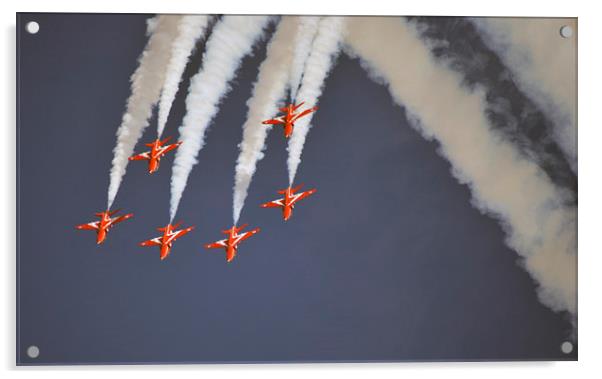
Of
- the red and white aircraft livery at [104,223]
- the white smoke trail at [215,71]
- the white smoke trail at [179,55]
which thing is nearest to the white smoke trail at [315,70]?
the white smoke trail at [215,71]

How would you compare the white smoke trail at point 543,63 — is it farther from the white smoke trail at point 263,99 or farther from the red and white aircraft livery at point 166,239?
the red and white aircraft livery at point 166,239

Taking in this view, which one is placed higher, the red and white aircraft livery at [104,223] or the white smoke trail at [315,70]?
the white smoke trail at [315,70]

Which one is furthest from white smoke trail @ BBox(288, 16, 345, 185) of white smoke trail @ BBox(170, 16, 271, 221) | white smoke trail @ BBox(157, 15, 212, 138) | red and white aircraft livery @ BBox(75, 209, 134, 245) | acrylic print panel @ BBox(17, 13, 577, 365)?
red and white aircraft livery @ BBox(75, 209, 134, 245)

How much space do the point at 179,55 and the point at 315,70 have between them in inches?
14.9

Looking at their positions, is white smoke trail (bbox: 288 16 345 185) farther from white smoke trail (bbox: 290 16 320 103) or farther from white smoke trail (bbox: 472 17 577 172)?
white smoke trail (bbox: 472 17 577 172)

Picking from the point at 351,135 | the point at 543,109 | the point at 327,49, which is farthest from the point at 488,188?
the point at 327,49

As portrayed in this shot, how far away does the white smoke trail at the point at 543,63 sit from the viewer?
1.95 metres

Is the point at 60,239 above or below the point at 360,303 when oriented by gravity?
above

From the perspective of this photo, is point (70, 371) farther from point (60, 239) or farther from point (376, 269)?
point (376, 269)

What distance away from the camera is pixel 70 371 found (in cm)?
193

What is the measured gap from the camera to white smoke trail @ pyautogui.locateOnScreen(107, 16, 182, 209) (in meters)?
1.91

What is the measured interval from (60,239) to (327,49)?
2.95ft

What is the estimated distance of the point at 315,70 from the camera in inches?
76.6
